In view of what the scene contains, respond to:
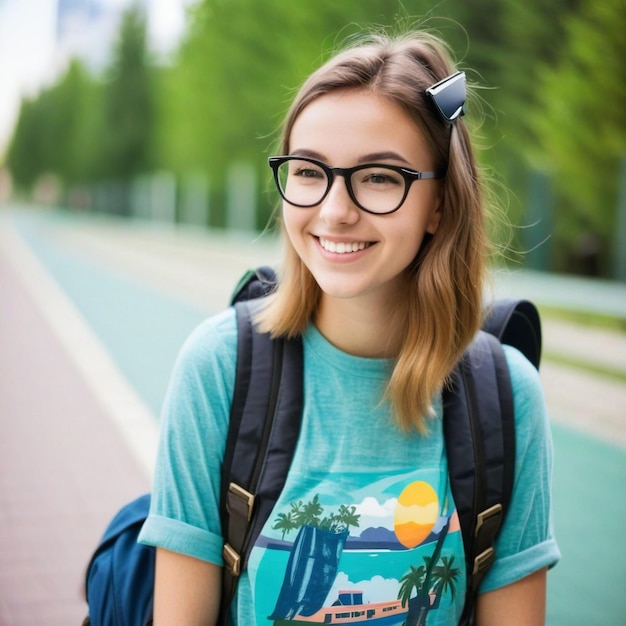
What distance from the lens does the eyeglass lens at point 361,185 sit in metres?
1.72

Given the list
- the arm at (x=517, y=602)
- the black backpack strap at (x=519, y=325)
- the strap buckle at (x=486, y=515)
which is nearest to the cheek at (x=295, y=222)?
the black backpack strap at (x=519, y=325)

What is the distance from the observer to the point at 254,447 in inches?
66.7

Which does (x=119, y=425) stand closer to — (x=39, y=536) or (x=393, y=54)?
(x=39, y=536)

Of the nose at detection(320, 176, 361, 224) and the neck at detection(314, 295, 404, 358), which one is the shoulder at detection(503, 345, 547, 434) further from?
the nose at detection(320, 176, 361, 224)

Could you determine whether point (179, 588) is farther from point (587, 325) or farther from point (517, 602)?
point (587, 325)

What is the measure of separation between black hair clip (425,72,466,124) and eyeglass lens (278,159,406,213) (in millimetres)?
163

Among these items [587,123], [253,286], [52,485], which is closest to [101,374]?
[52,485]

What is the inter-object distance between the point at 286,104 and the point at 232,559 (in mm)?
1218

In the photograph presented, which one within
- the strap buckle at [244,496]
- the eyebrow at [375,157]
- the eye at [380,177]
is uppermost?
the eyebrow at [375,157]

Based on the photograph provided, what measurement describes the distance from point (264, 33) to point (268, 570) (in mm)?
28573

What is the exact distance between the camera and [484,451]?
1742 millimetres

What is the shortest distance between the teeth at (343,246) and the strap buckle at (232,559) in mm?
652

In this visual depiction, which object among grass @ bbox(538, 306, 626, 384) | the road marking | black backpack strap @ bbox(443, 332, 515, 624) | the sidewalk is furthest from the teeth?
grass @ bbox(538, 306, 626, 384)

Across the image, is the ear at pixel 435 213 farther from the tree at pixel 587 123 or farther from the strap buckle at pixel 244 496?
the tree at pixel 587 123
